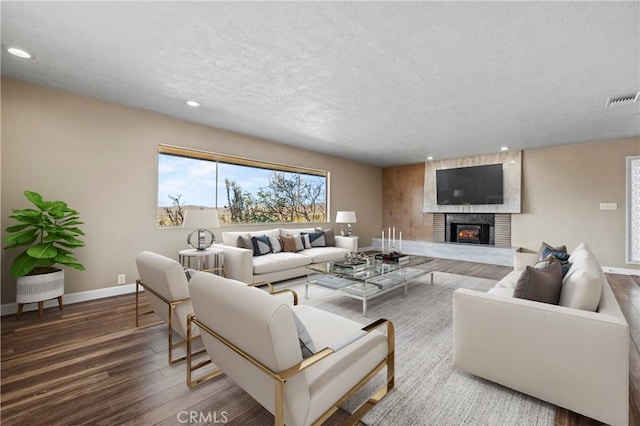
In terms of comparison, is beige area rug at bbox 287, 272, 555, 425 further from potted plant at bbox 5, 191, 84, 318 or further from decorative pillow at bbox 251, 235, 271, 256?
potted plant at bbox 5, 191, 84, 318

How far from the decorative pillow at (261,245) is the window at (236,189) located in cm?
87

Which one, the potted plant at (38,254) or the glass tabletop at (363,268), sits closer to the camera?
the potted plant at (38,254)

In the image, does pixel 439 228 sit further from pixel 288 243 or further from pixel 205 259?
pixel 205 259

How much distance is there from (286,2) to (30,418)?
2942 millimetres

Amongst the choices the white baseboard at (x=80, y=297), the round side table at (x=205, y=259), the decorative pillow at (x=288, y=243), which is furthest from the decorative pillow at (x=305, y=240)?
the white baseboard at (x=80, y=297)

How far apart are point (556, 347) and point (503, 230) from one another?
587cm

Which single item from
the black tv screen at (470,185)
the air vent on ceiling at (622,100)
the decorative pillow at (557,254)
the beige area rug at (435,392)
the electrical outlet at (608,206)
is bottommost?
the beige area rug at (435,392)

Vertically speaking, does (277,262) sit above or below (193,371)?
above

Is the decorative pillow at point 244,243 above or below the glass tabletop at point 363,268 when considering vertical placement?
above

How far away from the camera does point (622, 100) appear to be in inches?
131

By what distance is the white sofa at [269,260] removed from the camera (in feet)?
12.3

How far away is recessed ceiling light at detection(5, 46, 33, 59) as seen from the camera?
7.91 feet

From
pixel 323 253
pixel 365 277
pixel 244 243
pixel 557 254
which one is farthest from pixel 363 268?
pixel 557 254

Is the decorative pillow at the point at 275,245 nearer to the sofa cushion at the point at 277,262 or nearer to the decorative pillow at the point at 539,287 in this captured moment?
the sofa cushion at the point at 277,262
